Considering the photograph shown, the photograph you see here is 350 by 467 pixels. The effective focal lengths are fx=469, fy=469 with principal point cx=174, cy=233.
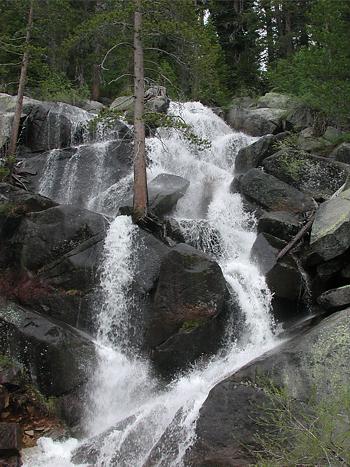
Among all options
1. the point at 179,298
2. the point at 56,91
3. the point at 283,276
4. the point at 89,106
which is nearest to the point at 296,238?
the point at 283,276

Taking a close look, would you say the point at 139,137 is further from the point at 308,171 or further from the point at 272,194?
the point at 308,171

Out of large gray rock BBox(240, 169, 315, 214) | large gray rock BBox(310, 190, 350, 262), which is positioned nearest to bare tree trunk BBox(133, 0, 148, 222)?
large gray rock BBox(240, 169, 315, 214)

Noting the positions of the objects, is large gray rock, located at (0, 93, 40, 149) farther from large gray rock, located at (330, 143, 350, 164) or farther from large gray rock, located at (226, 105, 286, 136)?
large gray rock, located at (330, 143, 350, 164)

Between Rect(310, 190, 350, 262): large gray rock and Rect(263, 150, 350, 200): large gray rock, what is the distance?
13.9 feet

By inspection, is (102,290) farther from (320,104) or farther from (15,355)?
(320,104)

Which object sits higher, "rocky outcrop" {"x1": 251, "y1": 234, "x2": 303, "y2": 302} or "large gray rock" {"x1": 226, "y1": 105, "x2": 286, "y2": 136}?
"large gray rock" {"x1": 226, "y1": 105, "x2": 286, "y2": 136}

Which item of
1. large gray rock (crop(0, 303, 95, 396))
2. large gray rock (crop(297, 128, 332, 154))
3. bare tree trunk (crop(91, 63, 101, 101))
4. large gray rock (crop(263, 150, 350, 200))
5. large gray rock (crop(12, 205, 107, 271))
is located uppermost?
bare tree trunk (crop(91, 63, 101, 101))

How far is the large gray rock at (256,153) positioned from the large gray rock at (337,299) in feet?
Result: 29.7

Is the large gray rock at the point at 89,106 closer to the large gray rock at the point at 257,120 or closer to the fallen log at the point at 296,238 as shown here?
the large gray rock at the point at 257,120

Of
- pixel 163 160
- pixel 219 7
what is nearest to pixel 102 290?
pixel 163 160

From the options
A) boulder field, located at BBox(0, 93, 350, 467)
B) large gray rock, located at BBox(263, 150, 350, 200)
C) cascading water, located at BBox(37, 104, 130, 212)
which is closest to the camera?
boulder field, located at BBox(0, 93, 350, 467)

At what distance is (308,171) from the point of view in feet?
55.7

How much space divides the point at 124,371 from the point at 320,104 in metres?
12.8

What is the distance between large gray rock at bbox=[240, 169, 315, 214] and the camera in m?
15.3
